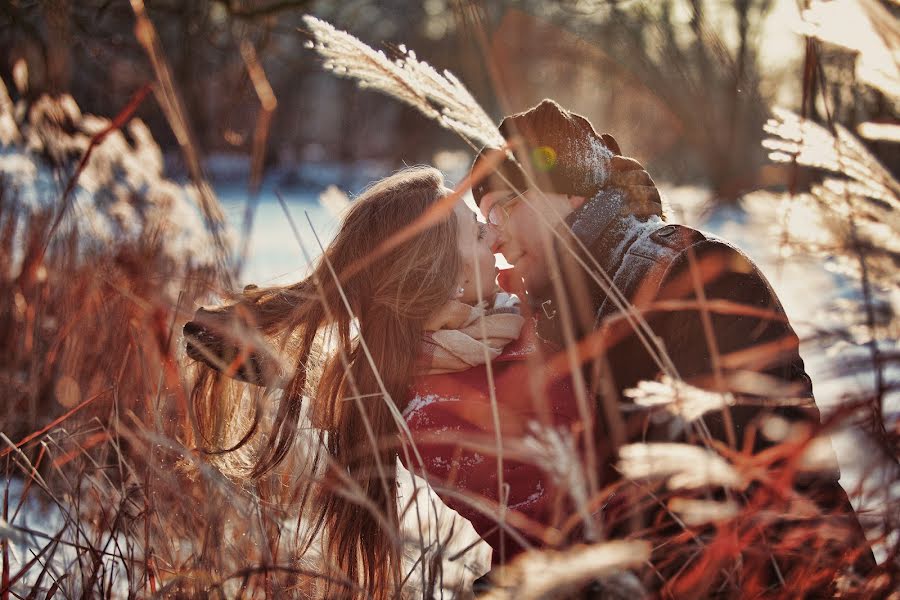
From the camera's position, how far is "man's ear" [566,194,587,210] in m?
2.13

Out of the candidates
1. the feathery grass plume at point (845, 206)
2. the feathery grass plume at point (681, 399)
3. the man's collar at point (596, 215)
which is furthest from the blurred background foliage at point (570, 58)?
the feathery grass plume at point (681, 399)

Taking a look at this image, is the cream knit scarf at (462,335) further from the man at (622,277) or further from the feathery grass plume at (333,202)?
the feathery grass plume at (333,202)

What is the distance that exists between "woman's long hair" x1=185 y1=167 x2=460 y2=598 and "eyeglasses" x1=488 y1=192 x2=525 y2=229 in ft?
0.54

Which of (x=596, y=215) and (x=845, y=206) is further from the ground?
(x=845, y=206)

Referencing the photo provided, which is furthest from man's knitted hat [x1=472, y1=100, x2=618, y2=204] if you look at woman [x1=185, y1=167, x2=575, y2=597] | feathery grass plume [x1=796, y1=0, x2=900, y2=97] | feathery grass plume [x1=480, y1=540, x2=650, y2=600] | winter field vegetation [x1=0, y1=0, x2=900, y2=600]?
feathery grass plume [x1=480, y1=540, x2=650, y2=600]

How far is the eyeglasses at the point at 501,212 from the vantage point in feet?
7.11

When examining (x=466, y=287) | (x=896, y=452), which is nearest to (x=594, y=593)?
(x=896, y=452)

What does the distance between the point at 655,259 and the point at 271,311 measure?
93cm

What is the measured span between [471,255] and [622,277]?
0.42 meters

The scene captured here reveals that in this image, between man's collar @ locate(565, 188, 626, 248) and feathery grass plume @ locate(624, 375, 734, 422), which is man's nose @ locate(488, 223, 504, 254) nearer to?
man's collar @ locate(565, 188, 626, 248)

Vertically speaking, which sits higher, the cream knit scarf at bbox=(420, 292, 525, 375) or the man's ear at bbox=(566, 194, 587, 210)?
the man's ear at bbox=(566, 194, 587, 210)

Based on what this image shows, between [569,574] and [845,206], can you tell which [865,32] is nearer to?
[845,206]

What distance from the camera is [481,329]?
5.62 ft

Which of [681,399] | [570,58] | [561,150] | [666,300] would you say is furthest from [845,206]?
[570,58]
